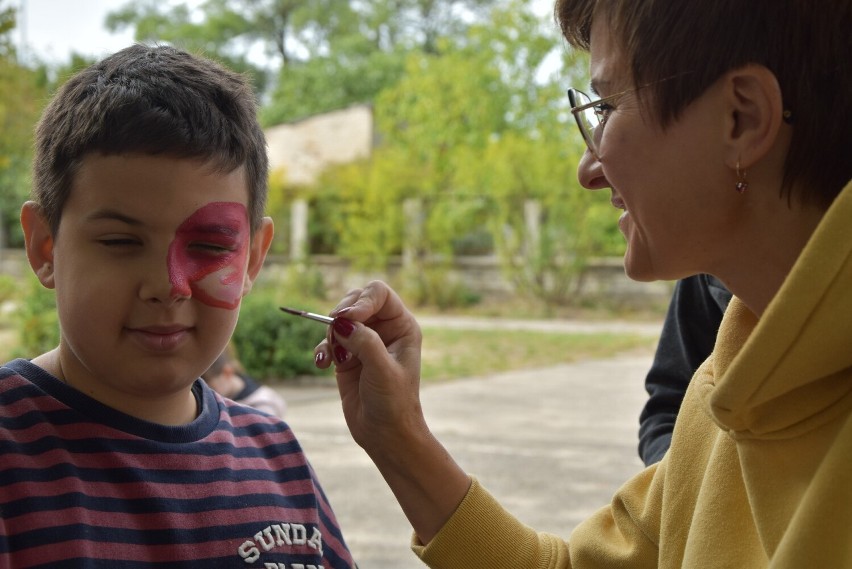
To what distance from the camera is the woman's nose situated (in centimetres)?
155

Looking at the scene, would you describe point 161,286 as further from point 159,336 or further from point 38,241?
point 38,241

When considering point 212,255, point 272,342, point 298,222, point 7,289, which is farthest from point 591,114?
point 298,222

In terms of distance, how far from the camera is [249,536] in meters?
1.61

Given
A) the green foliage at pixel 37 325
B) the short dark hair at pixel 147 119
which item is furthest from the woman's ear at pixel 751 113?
the green foliage at pixel 37 325

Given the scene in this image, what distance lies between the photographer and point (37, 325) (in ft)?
29.7

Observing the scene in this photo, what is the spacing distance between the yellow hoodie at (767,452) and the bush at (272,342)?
8.05 m

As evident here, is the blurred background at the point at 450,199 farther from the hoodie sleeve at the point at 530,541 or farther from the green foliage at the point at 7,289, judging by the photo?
the hoodie sleeve at the point at 530,541

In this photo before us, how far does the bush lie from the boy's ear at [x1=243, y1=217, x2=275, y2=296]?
7759 mm

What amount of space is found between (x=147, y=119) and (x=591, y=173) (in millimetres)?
720

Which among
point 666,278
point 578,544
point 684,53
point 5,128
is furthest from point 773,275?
point 5,128

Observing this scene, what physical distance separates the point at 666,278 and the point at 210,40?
138 ft

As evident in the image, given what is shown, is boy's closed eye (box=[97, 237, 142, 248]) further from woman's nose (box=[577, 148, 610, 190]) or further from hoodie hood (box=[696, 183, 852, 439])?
hoodie hood (box=[696, 183, 852, 439])

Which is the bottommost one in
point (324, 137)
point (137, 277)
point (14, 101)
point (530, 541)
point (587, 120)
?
point (530, 541)

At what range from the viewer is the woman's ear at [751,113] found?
4.19 feet
